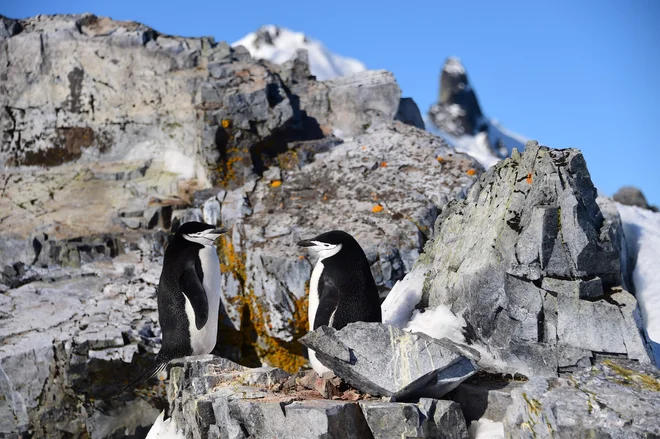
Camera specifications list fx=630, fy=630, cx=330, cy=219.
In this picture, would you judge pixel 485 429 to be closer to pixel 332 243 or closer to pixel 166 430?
pixel 332 243

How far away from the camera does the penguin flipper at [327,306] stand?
3.99 m

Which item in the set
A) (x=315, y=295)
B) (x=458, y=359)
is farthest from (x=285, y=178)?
(x=458, y=359)

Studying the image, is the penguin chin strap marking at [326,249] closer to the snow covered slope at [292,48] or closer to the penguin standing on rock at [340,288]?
the penguin standing on rock at [340,288]

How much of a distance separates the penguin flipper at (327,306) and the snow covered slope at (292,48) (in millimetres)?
17652

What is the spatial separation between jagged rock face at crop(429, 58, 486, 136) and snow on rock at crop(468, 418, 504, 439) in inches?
861

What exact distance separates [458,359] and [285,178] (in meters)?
4.63

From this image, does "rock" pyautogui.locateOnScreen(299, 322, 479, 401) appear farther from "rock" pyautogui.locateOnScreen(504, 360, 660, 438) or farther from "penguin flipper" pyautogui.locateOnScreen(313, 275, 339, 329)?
"penguin flipper" pyautogui.locateOnScreen(313, 275, 339, 329)

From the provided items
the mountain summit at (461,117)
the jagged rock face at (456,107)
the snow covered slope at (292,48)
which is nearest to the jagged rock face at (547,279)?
the snow covered slope at (292,48)

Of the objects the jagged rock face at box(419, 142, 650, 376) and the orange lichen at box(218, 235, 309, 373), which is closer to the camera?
the jagged rock face at box(419, 142, 650, 376)

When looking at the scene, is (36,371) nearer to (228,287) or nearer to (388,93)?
(228,287)

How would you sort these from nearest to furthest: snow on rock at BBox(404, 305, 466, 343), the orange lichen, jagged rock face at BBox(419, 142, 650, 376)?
1. jagged rock face at BBox(419, 142, 650, 376)
2. snow on rock at BBox(404, 305, 466, 343)
3. the orange lichen

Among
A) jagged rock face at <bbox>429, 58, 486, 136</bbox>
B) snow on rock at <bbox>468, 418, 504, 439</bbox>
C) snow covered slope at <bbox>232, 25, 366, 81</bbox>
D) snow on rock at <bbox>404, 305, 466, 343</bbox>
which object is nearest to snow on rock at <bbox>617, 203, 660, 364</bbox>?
snow on rock at <bbox>404, 305, 466, 343</bbox>

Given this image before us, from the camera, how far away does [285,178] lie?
297 inches

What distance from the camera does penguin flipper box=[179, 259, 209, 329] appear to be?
14.5 feet
